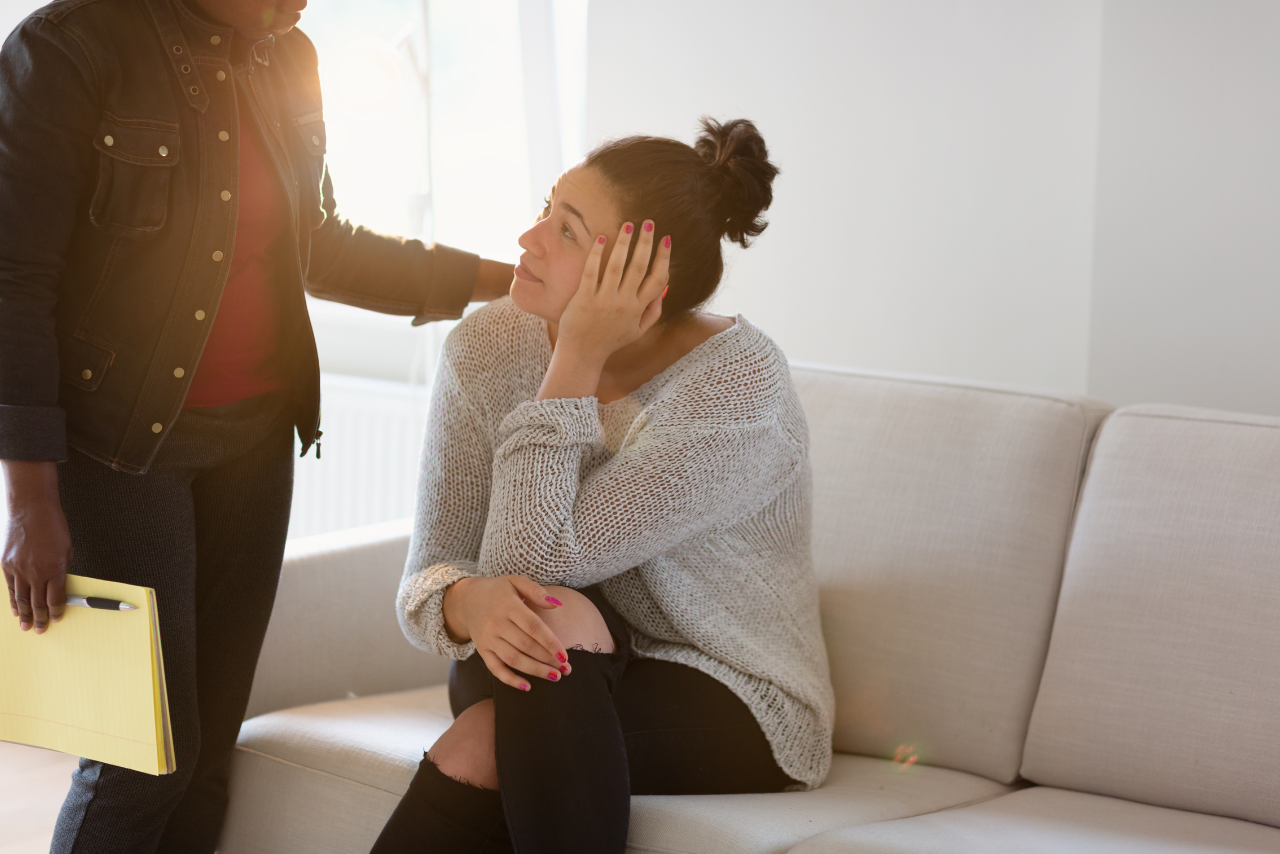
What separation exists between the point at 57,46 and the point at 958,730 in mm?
1314

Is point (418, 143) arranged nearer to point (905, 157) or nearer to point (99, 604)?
point (905, 157)

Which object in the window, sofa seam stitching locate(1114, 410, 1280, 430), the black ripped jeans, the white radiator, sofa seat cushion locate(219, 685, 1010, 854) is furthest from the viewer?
the white radiator

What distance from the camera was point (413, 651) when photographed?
5.95 feet

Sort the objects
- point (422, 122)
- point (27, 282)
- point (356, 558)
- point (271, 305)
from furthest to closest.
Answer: point (422, 122)
point (356, 558)
point (271, 305)
point (27, 282)

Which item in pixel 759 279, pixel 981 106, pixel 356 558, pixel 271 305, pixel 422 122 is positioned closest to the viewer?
pixel 271 305

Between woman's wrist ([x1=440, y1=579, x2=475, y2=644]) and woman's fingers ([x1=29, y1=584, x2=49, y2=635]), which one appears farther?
woman's wrist ([x1=440, y1=579, x2=475, y2=644])

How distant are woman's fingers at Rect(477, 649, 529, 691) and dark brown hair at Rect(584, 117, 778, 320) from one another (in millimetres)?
520

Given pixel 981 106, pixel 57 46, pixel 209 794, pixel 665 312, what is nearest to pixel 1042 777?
pixel 665 312

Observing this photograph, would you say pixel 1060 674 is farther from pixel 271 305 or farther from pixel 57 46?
pixel 57 46

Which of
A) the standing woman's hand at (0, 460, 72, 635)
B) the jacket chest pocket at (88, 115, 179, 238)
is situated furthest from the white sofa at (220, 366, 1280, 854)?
the jacket chest pocket at (88, 115, 179, 238)

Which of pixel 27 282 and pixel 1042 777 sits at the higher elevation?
pixel 27 282

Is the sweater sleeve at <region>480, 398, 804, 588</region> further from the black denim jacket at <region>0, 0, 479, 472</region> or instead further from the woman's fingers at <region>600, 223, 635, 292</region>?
the black denim jacket at <region>0, 0, 479, 472</region>

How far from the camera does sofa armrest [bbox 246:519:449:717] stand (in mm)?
1630

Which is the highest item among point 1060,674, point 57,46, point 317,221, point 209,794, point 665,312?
point 57,46
